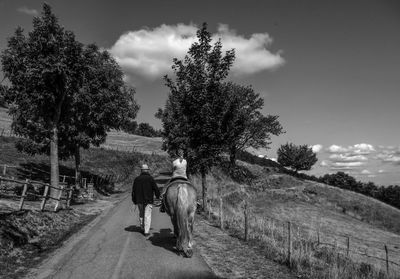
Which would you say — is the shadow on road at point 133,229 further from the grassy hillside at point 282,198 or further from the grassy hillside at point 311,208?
the grassy hillside at point 311,208

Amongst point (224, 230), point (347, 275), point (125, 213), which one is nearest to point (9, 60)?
point (125, 213)

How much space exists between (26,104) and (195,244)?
638 inches

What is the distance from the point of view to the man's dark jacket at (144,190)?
11.6 meters

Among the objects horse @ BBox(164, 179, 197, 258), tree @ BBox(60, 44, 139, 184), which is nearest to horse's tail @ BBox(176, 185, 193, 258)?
horse @ BBox(164, 179, 197, 258)

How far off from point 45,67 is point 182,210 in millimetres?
15529

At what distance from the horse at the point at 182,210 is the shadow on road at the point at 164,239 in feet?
2.63

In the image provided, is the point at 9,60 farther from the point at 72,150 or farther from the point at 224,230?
the point at 224,230

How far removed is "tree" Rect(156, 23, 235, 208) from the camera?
62.8ft

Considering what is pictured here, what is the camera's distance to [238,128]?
65.7 feet

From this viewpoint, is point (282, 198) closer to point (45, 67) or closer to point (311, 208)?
point (311, 208)

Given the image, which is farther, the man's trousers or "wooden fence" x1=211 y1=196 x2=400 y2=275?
the man's trousers

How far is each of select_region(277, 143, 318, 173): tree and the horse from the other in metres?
85.8

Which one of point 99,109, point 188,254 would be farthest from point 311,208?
point 188,254

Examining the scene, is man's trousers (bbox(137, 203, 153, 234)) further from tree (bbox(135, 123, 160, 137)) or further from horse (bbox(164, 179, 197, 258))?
tree (bbox(135, 123, 160, 137))
